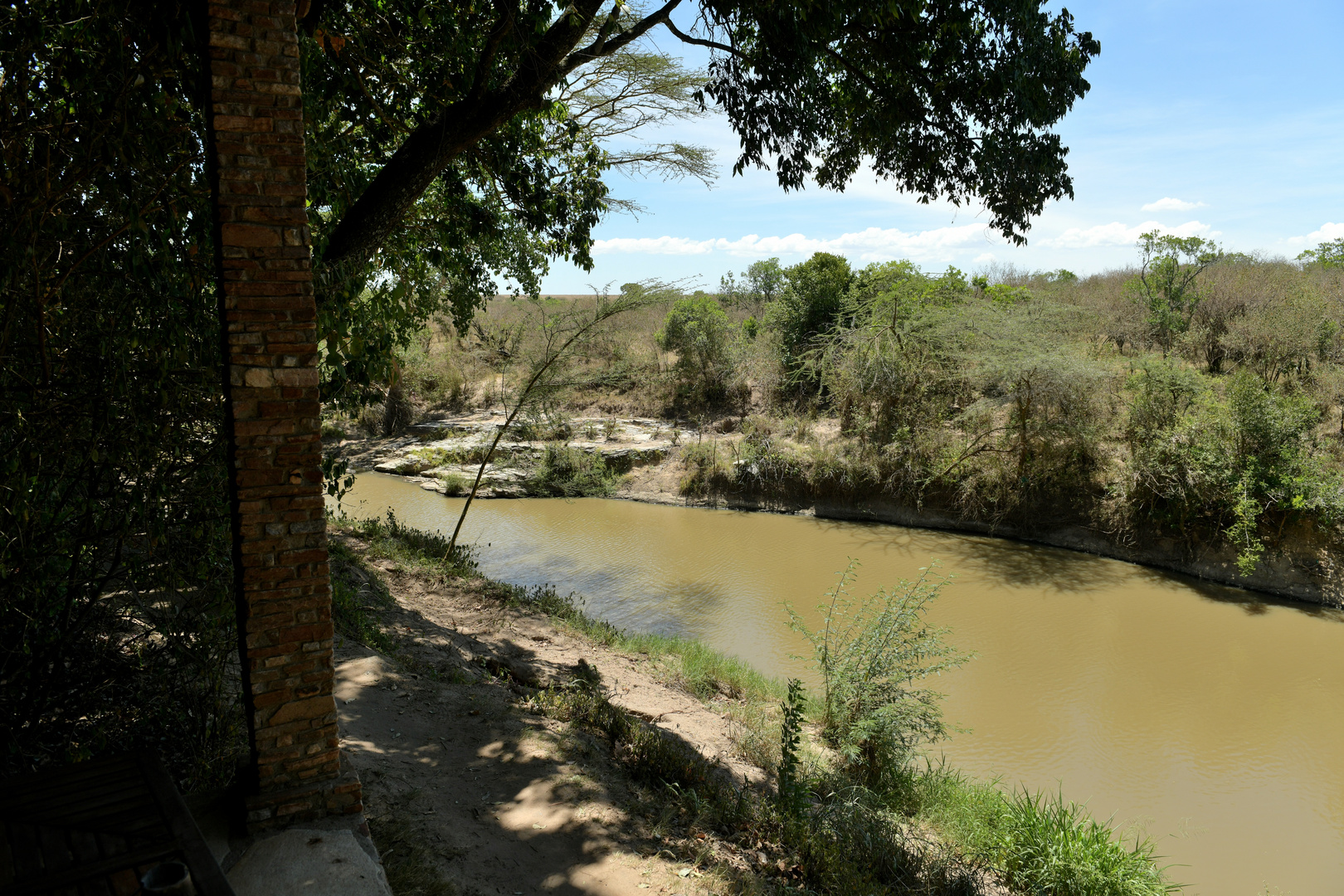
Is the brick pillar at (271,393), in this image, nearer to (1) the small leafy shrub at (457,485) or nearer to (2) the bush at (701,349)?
(1) the small leafy shrub at (457,485)

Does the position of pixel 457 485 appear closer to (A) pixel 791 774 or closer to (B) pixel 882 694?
(B) pixel 882 694

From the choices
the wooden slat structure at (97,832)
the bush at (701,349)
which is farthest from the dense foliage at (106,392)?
the bush at (701,349)

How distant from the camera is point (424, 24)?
5.52 meters

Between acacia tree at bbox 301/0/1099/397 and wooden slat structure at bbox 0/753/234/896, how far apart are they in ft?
7.52

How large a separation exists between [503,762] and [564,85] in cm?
516

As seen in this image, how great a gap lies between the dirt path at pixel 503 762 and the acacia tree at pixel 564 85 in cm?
237

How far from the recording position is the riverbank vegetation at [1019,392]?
11.0 meters

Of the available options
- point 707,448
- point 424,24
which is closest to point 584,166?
point 424,24

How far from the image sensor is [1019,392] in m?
13.0

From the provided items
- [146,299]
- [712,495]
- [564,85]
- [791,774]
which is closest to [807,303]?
[712,495]

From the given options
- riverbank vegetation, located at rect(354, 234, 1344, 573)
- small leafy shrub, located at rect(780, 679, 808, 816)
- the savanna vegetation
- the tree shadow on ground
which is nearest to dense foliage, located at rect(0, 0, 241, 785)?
the savanna vegetation

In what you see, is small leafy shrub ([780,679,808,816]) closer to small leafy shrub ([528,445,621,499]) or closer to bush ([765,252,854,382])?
small leafy shrub ([528,445,621,499])

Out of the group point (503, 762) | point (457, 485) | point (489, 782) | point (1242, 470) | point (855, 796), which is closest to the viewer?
point (489, 782)

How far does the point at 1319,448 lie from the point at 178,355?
570 inches
